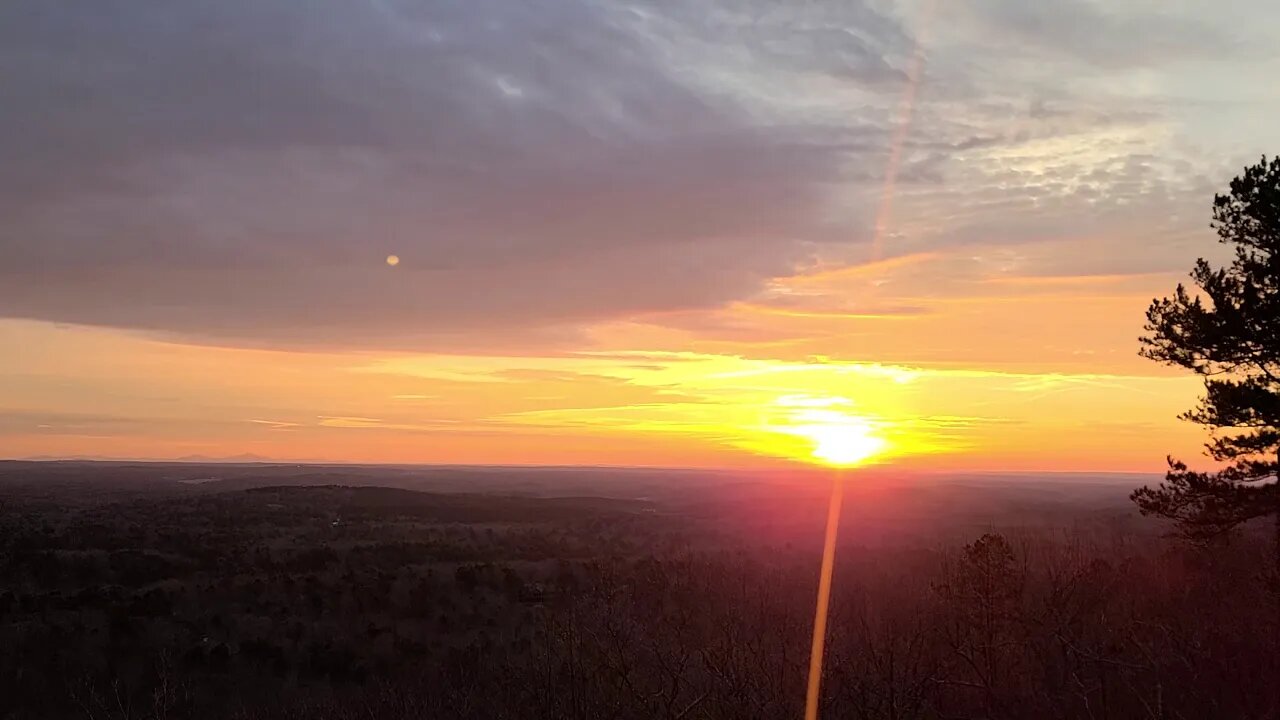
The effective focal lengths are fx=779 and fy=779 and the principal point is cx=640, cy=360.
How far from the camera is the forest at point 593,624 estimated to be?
8.52 m

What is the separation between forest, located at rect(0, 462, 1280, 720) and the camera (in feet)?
27.9

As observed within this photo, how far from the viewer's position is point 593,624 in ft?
55.6

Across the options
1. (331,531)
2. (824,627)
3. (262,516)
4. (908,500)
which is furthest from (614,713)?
(908,500)

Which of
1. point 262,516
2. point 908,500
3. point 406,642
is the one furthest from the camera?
point 908,500

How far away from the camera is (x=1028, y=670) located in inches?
396

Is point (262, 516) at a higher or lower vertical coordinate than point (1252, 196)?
lower

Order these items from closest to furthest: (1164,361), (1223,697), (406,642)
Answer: (1223,697) → (1164,361) → (406,642)

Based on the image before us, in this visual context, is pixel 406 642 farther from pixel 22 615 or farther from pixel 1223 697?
pixel 1223 697

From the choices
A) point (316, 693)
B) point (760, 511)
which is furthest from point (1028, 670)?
point (760, 511)

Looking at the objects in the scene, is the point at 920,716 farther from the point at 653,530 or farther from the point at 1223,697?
the point at 653,530

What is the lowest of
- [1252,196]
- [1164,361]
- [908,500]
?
[908,500]

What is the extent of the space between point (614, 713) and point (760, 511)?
76.7 m

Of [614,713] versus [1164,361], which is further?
[1164,361]

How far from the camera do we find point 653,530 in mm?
53781
